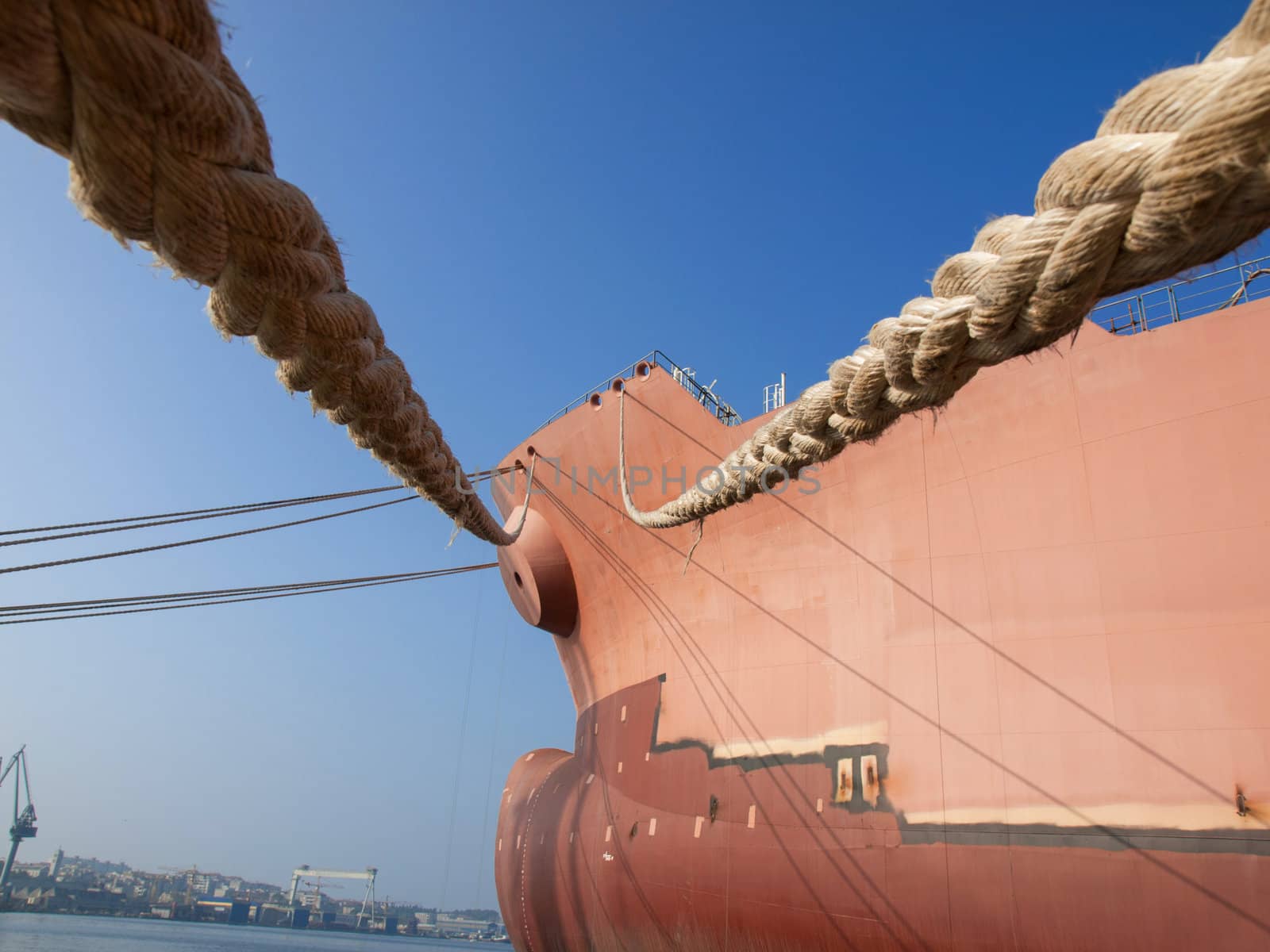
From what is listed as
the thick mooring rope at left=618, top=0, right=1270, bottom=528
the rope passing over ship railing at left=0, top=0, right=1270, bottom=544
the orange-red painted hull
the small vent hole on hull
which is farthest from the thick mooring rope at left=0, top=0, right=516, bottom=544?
the small vent hole on hull

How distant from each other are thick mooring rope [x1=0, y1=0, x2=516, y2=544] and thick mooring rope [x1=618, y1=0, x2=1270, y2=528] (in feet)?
4.62

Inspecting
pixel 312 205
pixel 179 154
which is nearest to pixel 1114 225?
pixel 312 205

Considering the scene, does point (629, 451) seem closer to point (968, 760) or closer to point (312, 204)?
point (968, 760)

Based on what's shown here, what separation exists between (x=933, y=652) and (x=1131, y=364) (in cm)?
272

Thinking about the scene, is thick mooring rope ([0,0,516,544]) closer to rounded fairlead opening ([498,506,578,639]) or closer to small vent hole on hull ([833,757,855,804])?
small vent hole on hull ([833,757,855,804])

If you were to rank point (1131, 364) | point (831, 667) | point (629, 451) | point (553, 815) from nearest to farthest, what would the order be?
point (1131, 364) → point (831, 667) → point (629, 451) → point (553, 815)

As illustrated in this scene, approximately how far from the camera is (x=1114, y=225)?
1.51 meters

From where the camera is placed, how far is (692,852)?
8188 mm

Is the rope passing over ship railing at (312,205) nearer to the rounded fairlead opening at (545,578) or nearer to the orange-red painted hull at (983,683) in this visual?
the orange-red painted hull at (983,683)

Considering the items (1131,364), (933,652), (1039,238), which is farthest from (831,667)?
(1039,238)

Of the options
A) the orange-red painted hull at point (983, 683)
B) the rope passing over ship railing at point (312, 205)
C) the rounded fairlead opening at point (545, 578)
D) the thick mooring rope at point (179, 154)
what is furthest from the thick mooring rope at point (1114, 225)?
the rounded fairlead opening at point (545, 578)

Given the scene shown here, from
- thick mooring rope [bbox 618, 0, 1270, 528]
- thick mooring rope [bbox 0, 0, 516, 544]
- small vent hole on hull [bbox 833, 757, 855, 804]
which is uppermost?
thick mooring rope [bbox 618, 0, 1270, 528]

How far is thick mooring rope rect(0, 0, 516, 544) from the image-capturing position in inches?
41.4

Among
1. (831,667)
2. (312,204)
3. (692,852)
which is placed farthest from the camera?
(692,852)
